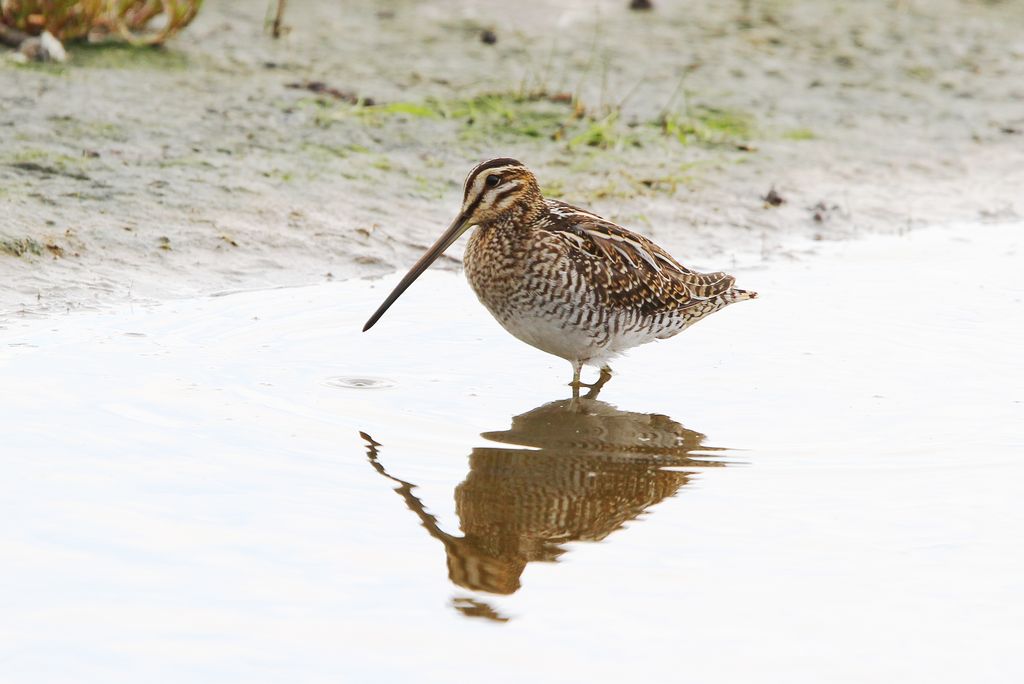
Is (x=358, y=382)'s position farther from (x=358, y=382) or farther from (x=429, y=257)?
(x=429, y=257)

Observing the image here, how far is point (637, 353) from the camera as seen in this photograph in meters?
6.14

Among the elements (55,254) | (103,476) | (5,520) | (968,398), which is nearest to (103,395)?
(103,476)

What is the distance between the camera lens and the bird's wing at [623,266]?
554cm

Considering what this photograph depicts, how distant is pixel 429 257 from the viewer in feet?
18.7

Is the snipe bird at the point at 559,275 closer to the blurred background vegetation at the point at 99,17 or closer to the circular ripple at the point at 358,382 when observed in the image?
the circular ripple at the point at 358,382

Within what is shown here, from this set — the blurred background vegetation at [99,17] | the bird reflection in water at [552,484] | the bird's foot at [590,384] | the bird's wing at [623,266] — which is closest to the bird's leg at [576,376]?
the bird's foot at [590,384]

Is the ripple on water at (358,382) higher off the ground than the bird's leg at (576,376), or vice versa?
the bird's leg at (576,376)

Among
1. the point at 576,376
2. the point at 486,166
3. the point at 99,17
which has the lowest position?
the point at 576,376

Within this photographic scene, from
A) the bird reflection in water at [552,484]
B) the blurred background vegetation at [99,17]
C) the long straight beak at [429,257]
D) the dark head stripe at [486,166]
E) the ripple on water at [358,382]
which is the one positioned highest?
the dark head stripe at [486,166]

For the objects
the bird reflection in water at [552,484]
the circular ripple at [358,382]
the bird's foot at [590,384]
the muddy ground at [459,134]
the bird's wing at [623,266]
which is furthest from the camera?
the muddy ground at [459,134]

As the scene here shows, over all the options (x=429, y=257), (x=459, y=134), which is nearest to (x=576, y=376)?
(x=429, y=257)

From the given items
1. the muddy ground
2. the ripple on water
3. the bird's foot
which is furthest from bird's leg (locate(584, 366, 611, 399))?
the muddy ground

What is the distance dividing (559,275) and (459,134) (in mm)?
3279

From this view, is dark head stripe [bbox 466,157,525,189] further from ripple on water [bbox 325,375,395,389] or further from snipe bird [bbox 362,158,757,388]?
ripple on water [bbox 325,375,395,389]
